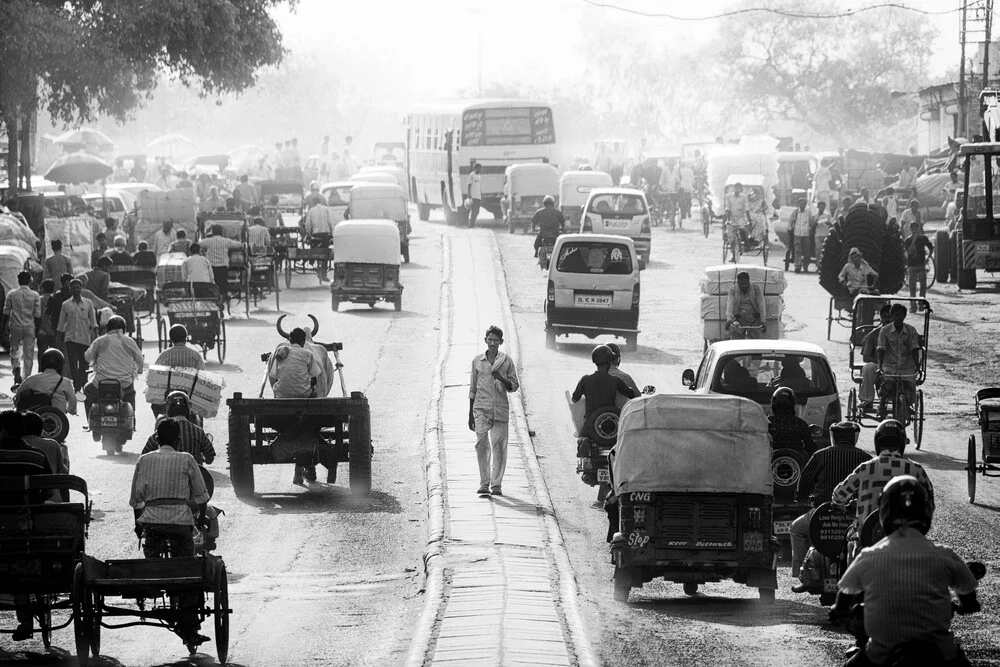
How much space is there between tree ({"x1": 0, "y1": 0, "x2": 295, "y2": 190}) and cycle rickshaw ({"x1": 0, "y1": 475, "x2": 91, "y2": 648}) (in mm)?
27080

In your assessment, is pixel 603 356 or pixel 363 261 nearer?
pixel 603 356

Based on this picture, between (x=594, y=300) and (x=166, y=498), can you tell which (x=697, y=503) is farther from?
(x=594, y=300)

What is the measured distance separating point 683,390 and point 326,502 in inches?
323

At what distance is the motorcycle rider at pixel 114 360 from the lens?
19109 mm

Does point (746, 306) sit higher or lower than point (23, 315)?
higher

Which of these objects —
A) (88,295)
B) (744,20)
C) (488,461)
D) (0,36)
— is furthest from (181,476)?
(744,20)

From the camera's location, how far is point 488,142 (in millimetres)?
52562

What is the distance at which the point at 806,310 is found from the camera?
3334 cm

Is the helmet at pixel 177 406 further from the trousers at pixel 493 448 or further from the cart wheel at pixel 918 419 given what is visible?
the cart wheel at pixel 918 419

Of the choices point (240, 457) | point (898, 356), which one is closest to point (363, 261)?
point (898, 356)

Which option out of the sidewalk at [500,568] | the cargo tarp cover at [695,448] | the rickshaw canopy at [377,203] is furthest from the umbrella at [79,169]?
the cargo tarp cover at [695,448]

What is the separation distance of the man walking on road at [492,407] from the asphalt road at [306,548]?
32.3 inches

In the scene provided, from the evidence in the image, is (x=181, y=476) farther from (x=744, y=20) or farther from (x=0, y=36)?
(x=744, y=20)

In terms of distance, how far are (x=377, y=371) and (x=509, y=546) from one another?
39.3 feet
